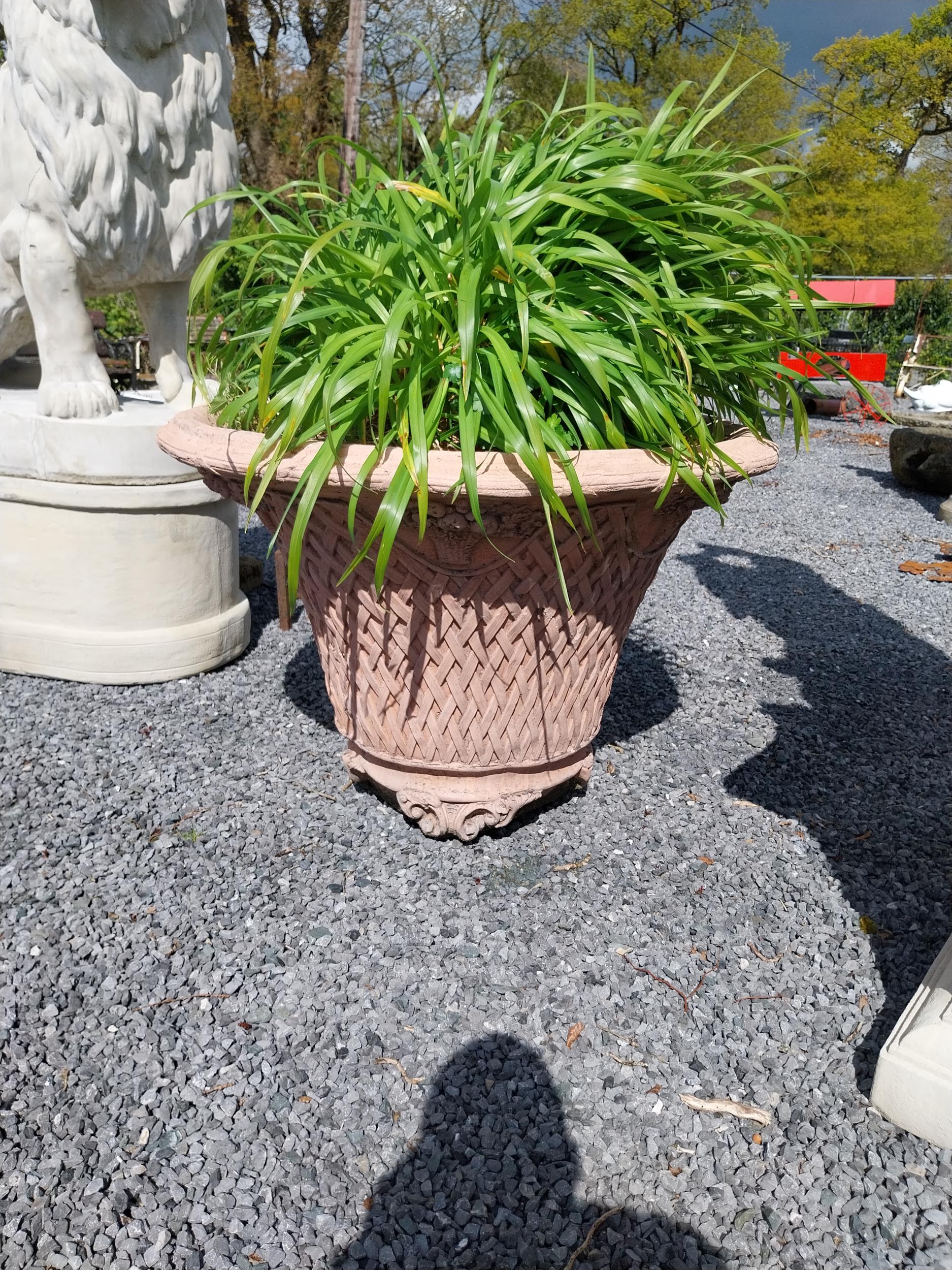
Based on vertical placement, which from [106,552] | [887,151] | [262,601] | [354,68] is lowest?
[262,601]

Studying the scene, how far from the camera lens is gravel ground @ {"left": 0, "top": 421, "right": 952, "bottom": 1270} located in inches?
43.5

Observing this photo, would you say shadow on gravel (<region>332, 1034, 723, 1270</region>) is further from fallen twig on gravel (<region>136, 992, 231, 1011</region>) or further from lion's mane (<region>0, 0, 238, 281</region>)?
lion's mane (<region>0, 0, 238, 281</region>)

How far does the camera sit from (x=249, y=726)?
7.73 feet

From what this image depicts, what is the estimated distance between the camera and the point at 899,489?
600cm

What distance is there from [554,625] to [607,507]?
257 millimetres

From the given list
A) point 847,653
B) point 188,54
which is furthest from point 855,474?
point 188,54

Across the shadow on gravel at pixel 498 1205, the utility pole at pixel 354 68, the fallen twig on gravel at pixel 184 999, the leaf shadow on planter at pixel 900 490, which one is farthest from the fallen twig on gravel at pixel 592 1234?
the utility pole at pixel 354 68

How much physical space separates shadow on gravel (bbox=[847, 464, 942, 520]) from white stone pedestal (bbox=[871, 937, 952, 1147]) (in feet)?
15.3

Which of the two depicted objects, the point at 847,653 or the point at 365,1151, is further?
the point at 847,653

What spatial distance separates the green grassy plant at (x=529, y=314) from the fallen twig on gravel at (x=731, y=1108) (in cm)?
81

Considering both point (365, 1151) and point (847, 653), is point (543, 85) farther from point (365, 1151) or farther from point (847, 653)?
point (365, 1151)

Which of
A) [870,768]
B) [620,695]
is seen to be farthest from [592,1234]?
[620,695]

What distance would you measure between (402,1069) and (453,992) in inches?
6.7

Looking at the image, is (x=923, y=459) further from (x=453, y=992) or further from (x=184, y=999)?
(x=184, y=999)
